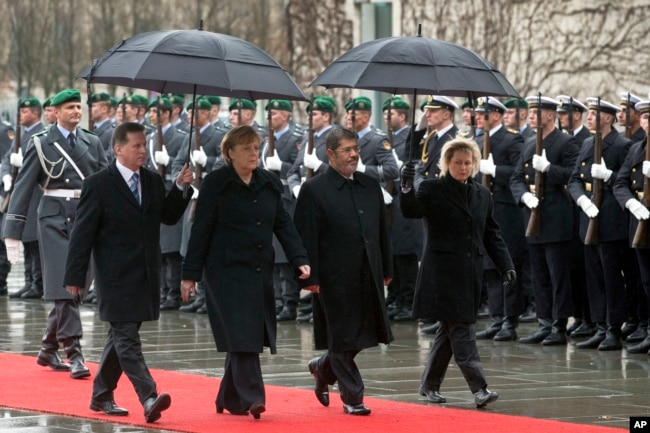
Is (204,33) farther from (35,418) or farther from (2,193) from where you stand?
(2,193)

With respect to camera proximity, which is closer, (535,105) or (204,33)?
(204,33)

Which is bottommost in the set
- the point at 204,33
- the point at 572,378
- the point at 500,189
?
the point at 572,378

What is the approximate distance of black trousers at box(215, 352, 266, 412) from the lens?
32.9 ft

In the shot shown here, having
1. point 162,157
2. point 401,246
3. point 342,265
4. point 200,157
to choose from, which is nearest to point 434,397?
point 342,265

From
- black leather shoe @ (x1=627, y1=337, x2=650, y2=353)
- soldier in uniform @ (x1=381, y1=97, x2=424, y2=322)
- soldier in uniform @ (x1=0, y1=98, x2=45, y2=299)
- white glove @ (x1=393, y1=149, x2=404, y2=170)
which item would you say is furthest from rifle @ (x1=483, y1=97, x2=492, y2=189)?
soldier in uniform @ (x1=0, y1=98, x2=45, y2=299)

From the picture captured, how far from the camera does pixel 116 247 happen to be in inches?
405

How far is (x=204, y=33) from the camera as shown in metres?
10.3

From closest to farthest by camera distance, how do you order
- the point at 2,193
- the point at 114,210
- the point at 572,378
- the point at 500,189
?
the point at 114,210 < the point at 572,378 < the point at 500,189 < the point at 2,193

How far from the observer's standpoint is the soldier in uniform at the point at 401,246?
16.6m

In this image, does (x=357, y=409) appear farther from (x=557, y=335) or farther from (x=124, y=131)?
(x=557, y=335)

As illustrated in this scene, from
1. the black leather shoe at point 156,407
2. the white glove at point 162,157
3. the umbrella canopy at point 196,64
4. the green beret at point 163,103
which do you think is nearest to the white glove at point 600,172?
the umbrella canopy at point 196,64

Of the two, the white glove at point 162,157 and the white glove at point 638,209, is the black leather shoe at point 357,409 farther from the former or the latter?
the white glove at point 162,157

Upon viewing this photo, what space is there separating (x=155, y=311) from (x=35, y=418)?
1004 mm

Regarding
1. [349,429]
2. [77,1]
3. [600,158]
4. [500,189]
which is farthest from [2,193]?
[77,1]
